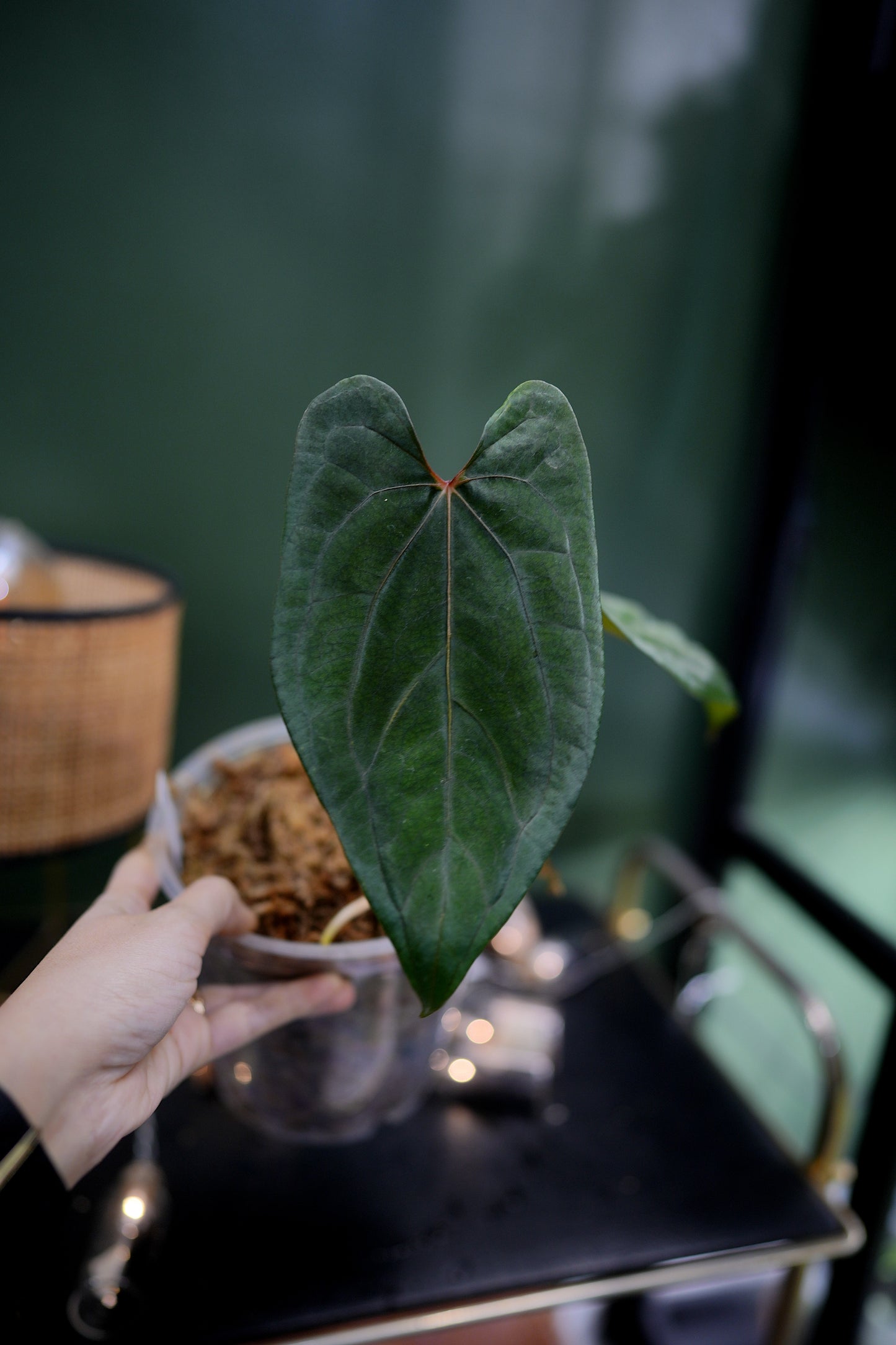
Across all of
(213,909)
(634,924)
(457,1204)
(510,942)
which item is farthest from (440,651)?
(634,924)

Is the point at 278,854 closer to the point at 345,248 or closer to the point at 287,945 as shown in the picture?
the point at 287,945

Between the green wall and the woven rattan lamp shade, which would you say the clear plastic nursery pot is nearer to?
the woven rattan lamp shade

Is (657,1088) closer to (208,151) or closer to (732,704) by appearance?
(732,704)

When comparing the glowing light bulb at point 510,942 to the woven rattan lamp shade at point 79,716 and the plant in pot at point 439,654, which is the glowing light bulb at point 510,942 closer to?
the woven rattan lamp shade at point 79,716

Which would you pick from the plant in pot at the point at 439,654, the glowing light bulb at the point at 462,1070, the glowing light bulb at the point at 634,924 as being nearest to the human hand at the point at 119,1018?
the plant in pot at the point at 439,654

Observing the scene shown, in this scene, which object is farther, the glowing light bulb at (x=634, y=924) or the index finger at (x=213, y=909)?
the glowing light bulb at (x=634, y=924)

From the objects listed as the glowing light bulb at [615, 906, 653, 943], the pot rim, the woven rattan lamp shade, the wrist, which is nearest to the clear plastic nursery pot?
the pot rim
